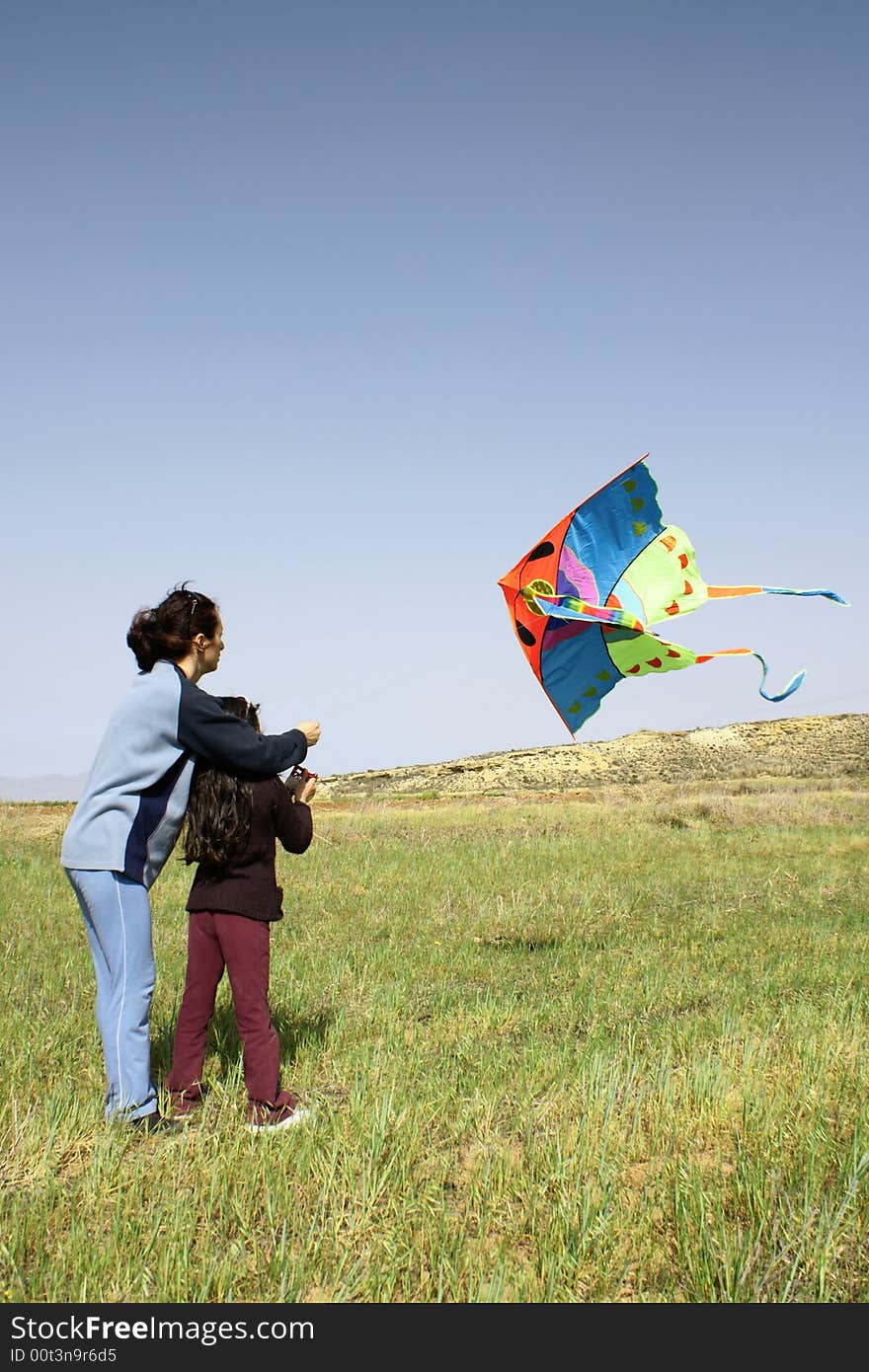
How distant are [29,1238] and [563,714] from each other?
3.70m

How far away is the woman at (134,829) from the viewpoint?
4109mm

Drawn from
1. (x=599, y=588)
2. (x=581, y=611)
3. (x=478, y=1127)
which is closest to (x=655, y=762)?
(x=599, y=588)

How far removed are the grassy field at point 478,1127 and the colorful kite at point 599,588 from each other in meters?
2.08

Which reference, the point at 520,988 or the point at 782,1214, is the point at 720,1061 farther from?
the point at 520,988

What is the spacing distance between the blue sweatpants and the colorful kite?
2.64 metres

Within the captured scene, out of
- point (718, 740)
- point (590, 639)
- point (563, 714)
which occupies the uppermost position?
point (590, 639)

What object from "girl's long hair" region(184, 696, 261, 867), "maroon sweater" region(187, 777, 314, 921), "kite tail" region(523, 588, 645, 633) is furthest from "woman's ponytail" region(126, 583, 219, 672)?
"kite tail" region(523, 588, 645, 633)

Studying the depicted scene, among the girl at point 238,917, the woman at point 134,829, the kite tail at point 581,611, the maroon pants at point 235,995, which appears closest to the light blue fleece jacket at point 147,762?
the woman at point 134,829

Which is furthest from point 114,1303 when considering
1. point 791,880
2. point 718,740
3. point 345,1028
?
point 718,740

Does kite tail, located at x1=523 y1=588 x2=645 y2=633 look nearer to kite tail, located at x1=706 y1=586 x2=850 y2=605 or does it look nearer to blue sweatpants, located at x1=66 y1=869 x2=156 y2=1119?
kite tail, located at x1=706 y1=586 x2=850 y2=605

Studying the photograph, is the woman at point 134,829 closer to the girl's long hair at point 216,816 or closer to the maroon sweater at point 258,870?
the girl's long hair at point 216,816

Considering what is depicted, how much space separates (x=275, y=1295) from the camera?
294 cm

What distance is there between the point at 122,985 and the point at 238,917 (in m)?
0.57

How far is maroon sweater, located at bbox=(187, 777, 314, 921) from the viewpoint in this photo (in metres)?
4.32
